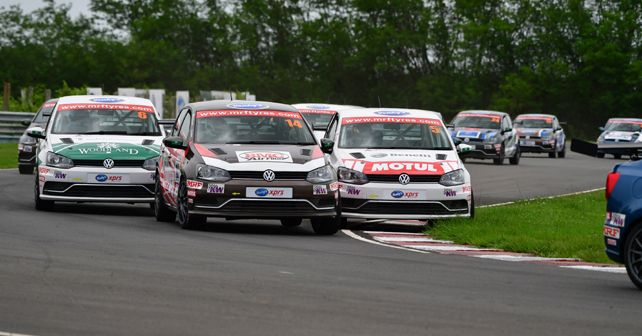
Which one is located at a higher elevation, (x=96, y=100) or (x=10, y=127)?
(x=96, y=100)

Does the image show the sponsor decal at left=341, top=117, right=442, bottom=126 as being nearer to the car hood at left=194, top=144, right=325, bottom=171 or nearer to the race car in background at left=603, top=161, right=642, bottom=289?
the car hood at left=194, top=144, right=325, bottom=171

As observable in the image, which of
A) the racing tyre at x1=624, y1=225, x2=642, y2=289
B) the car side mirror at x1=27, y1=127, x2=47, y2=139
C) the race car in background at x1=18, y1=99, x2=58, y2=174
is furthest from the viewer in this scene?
the race car in background at x1=18, y1=99, x2=58, y2=174

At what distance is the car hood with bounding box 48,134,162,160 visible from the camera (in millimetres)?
19062

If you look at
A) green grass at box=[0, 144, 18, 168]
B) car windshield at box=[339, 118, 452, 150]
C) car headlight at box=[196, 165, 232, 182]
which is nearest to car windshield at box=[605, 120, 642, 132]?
green grass at box=[0, 144, 18, 168]

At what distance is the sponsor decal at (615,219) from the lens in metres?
12.0

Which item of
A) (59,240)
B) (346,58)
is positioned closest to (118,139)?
(59,240)

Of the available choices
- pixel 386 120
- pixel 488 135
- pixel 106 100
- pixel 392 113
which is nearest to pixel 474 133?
pixel 488 135

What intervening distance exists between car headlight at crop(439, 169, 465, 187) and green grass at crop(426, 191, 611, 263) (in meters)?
0.50

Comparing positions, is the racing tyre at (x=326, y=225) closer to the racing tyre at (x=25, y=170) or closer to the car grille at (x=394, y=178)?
the car grille at (x=394, y=178)

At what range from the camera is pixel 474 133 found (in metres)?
42.3

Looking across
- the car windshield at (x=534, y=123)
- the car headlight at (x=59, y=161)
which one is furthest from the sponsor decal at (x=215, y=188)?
the car windshield at (x=534, y=123)

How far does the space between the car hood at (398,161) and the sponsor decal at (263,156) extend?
1433 mm

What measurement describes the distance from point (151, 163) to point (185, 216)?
2.46m

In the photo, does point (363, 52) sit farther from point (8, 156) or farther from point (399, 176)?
point (399, 176)
